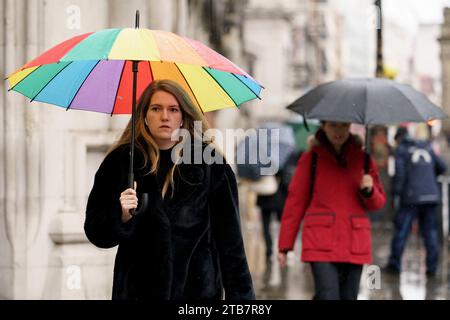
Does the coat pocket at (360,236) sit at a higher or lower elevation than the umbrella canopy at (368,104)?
lower

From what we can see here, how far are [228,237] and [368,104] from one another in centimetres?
275

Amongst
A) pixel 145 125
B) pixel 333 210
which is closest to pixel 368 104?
pixel 333 210

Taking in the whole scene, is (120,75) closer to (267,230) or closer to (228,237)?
(228,237)

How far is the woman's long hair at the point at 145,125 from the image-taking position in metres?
5.51

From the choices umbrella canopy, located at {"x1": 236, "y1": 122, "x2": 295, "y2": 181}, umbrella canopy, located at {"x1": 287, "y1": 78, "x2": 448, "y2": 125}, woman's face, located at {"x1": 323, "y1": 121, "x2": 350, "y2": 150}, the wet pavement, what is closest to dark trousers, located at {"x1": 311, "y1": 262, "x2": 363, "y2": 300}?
woman's face, located at {"x1": 323, "y1": 121, "x2": 350, "y2": 150}

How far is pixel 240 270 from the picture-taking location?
17.9 feet

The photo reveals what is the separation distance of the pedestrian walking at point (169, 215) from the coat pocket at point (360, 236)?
2574mm

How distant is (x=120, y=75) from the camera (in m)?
6.23

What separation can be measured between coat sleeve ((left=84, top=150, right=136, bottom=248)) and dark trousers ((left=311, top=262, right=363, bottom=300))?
8.66 ft

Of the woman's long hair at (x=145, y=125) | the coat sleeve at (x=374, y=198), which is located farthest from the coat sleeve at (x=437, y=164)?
the woman's long hair at (x=145, y=125)

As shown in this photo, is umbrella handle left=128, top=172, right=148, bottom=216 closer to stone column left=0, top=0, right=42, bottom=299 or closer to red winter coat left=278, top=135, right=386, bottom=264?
red winter coat left=278, top=135, right=386, bottom=264

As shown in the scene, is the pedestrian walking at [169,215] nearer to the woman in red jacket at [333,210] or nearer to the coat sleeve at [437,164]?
the woman in red jacket at [333,210]
